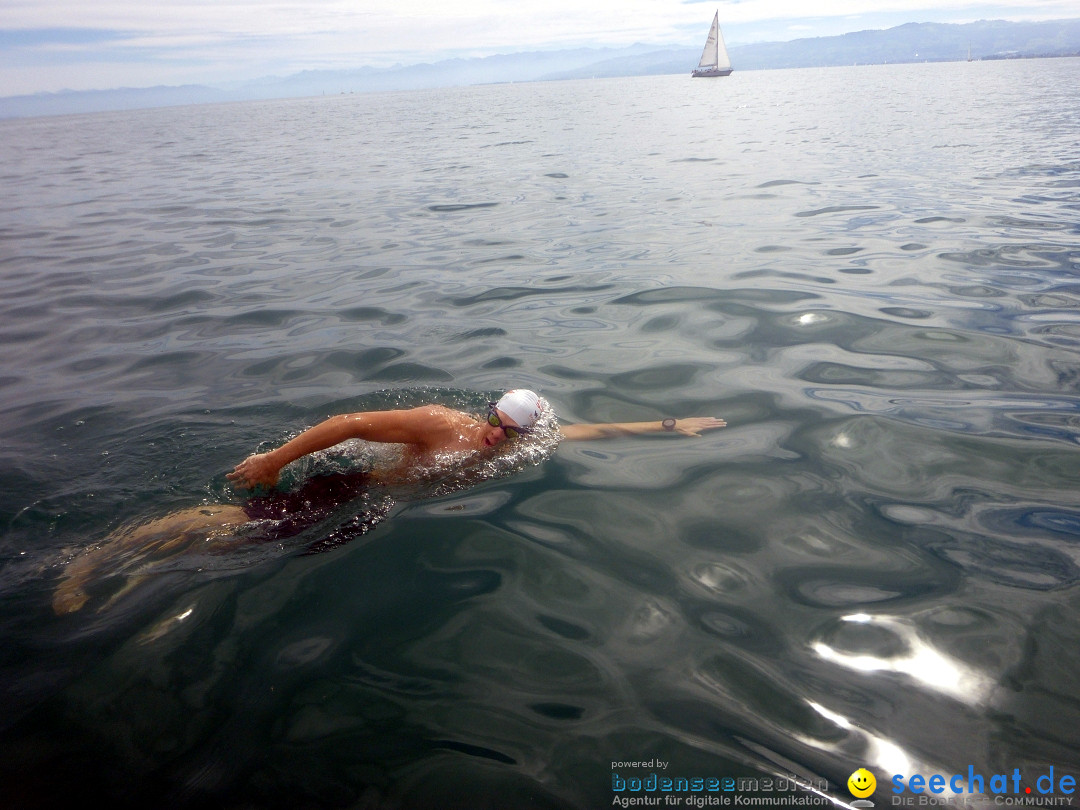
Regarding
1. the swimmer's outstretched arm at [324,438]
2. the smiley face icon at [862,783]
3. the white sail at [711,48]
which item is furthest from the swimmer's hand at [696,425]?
the white sail at [711,48]

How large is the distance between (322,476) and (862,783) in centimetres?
414

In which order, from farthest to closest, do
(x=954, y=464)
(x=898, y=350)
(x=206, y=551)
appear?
(x=898, y=350)
(x=954, y=464)
(x=206, y=551)

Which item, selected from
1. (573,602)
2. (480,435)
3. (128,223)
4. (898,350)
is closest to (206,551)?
(480,435)

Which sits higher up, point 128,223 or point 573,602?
point 128,223

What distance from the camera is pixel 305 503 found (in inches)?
197

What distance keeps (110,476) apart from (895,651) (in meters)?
5.89

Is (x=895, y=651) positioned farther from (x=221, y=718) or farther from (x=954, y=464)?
(x=221, y=718)

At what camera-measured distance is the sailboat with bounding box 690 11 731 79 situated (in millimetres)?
95188

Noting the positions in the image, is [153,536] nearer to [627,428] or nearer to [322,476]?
[322,476]

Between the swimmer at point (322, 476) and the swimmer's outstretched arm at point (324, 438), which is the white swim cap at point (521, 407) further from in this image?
the swimmer's outstretched arm at point (324, 438)

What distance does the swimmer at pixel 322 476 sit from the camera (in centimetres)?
461

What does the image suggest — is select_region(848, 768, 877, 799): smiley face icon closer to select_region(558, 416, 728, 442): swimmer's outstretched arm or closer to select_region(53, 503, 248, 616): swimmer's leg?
select_region(558, 416, 728, 442): swimmer's outstretched arm

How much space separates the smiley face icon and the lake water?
0.03 metres

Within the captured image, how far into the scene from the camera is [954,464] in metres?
5.12
